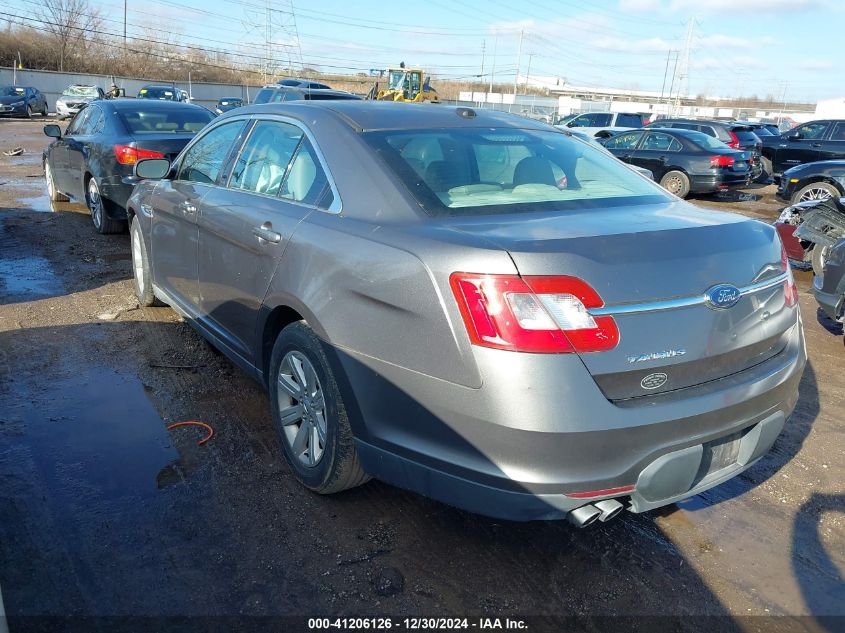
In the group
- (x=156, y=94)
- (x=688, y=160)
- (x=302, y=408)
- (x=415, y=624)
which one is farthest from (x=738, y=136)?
(x=156, y=94)

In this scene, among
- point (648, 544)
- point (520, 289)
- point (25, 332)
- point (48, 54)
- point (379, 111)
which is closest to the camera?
point (520, 289)

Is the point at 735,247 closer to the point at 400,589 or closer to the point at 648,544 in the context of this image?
the point at 648,544

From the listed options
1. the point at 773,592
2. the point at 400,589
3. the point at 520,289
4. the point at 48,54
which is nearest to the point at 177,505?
the point at 400,589

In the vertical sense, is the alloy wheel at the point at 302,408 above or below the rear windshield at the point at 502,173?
below

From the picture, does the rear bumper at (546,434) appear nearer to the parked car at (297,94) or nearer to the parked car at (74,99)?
the parked car at (297,94)

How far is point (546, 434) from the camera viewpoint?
2.11 metres

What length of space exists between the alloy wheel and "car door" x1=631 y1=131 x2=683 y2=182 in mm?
12724

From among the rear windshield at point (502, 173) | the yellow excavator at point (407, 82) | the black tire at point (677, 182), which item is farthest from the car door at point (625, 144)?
the yellow excavator at point (407, 82)

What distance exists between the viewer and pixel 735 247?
8.07 feet

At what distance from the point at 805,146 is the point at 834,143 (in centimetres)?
78

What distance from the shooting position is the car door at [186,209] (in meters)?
4.11

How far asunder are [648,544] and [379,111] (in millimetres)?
2356

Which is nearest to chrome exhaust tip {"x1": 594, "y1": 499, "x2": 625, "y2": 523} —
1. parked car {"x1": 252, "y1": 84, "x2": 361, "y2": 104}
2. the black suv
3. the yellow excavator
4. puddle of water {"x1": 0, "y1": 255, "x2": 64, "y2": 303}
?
puddle of water {"x1": 0, "y1": 255, "x2": 64, "y2": 303}

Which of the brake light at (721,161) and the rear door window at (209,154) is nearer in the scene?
the rear door window at (209,154)
